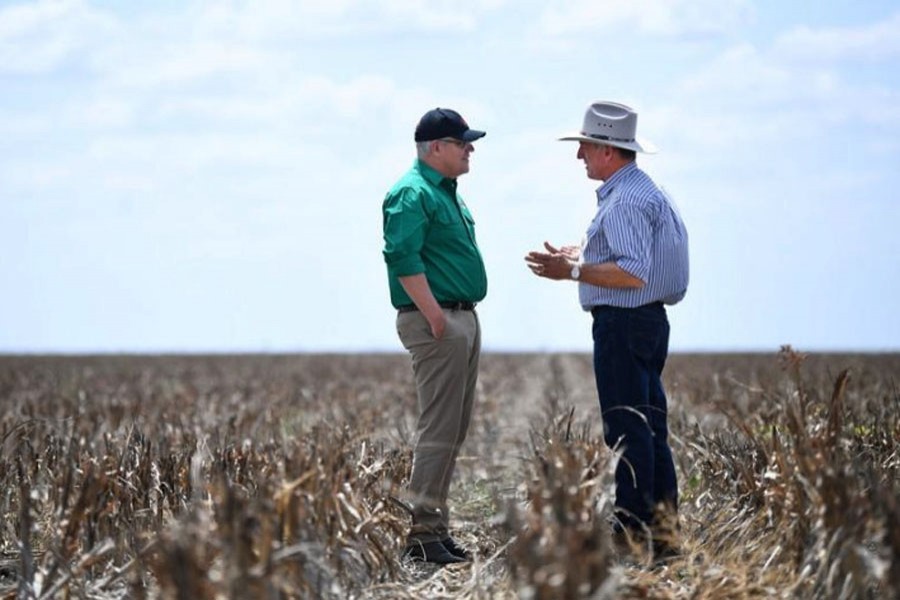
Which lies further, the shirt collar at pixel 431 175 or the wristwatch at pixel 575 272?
the shirt collar at pixel 431 175

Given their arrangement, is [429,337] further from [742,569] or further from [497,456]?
[497,456]

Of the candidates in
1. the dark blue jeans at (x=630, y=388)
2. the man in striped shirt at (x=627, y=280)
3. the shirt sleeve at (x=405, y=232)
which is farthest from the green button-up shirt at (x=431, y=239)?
the dark blue jeans at (x=630, y=388)

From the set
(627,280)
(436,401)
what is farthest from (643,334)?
(436,401)

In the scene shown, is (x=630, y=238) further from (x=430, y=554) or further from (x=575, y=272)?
(x=430, y=554)

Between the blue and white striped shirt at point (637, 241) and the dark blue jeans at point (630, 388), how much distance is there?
0.07m

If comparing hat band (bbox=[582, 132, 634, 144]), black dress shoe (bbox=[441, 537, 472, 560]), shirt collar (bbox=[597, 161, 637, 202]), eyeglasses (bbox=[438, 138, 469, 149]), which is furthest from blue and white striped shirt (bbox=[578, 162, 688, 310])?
black dress shoe (bbox=[441, 537, 472, 560])

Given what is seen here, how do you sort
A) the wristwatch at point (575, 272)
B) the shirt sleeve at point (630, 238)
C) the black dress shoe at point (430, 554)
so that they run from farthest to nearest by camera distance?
1. the black dress shoe at point (430, 554)
2. the wristwatch at point (575, 272)
3. the shirt sleeve at point (630, 238)

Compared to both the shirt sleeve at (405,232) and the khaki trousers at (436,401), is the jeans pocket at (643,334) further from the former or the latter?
the shirt sleeve at (405,232)

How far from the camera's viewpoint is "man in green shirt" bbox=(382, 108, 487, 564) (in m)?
6.68

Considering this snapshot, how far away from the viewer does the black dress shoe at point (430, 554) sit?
6.62 m

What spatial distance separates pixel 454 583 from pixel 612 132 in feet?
7.10

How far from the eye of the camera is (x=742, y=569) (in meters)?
5.30

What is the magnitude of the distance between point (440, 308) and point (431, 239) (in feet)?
1.17

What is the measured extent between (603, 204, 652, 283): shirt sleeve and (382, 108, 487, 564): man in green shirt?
0.81m
